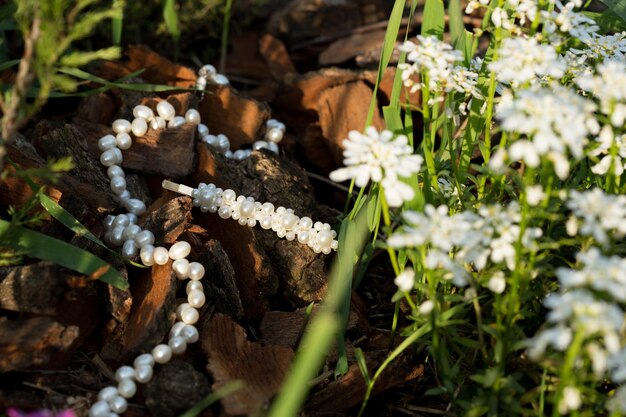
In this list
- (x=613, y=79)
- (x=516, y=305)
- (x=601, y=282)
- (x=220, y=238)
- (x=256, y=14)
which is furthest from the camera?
(x=256, y=14)

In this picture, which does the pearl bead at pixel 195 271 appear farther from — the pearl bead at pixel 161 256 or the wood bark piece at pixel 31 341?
the wood bark piece at pixel 31 341

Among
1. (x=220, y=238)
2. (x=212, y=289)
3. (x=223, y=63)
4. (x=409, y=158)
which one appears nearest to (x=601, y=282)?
(x=409, y=158)

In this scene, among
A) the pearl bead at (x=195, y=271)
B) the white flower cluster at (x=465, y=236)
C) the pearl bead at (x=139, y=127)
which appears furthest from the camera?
the pearl bead at (x=139, y=127)

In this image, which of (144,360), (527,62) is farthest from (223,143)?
Answer: (527,62)

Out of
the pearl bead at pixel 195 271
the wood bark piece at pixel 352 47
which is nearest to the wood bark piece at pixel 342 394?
the pearl bead at pixel 195 271

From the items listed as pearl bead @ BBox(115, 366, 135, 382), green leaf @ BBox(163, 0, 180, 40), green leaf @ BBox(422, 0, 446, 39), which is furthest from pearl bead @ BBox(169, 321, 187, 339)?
green leaf @ BBox(163, 0, 180, 40)

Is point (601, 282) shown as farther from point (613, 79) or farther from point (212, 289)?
point (212, 289)

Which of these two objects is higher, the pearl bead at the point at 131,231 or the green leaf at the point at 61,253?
the green leaf at the point at 61,253
